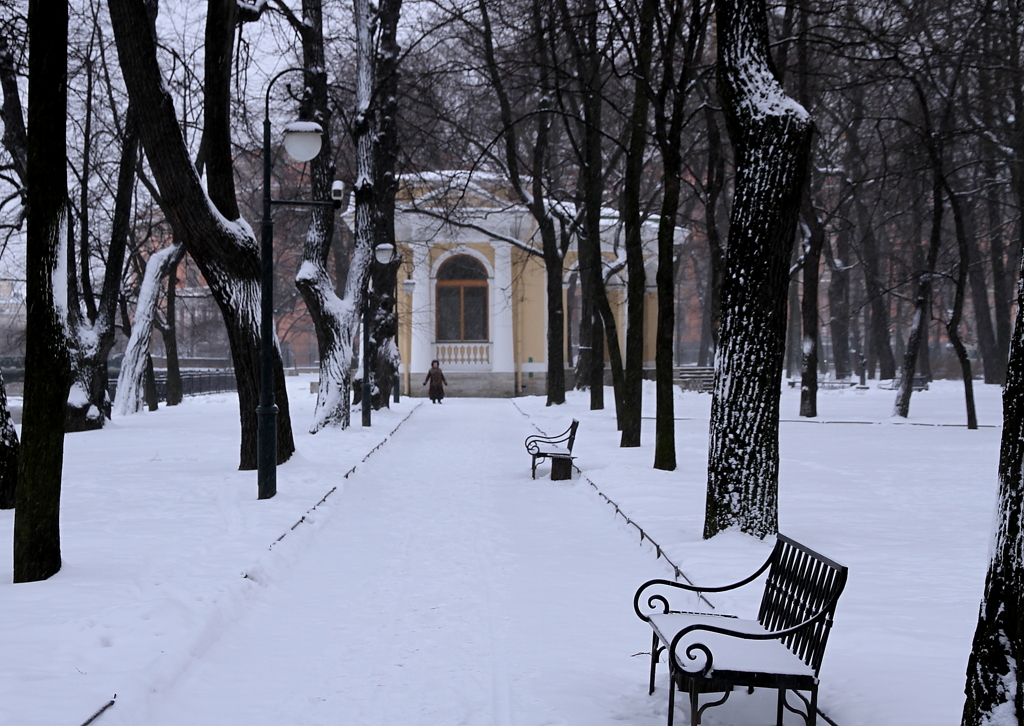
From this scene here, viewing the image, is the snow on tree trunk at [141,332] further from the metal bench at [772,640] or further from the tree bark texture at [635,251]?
the metal bench at [772,640]

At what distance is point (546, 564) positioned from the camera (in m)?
8.47

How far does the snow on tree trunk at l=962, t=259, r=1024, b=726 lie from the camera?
11.8ft

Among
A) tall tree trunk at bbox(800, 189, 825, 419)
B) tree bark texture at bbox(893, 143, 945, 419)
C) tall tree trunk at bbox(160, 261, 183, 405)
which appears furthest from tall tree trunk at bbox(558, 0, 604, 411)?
tall tree trunk at bbox(160, 261, 183, 405)

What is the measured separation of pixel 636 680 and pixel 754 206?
15.2ft

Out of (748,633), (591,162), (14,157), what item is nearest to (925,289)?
(591,162)

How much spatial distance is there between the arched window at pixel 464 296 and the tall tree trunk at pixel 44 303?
33.8 m

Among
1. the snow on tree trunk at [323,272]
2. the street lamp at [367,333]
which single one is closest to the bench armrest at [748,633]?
the snow on tree trunk at [323,272]

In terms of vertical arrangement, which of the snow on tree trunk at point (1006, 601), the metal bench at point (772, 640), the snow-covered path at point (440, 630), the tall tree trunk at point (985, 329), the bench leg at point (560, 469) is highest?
the tall tree trunk at point (985, 329)

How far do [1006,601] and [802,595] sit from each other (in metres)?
1.52

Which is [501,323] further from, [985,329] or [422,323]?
[985,329]

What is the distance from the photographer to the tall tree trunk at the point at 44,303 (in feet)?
22.0

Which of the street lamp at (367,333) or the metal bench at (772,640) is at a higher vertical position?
the street lamp at (367,333)

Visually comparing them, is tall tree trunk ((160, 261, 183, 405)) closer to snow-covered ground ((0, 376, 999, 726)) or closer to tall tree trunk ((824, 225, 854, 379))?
snow-covered ground ((0, 376, 999, 726))

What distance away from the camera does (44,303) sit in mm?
6852
